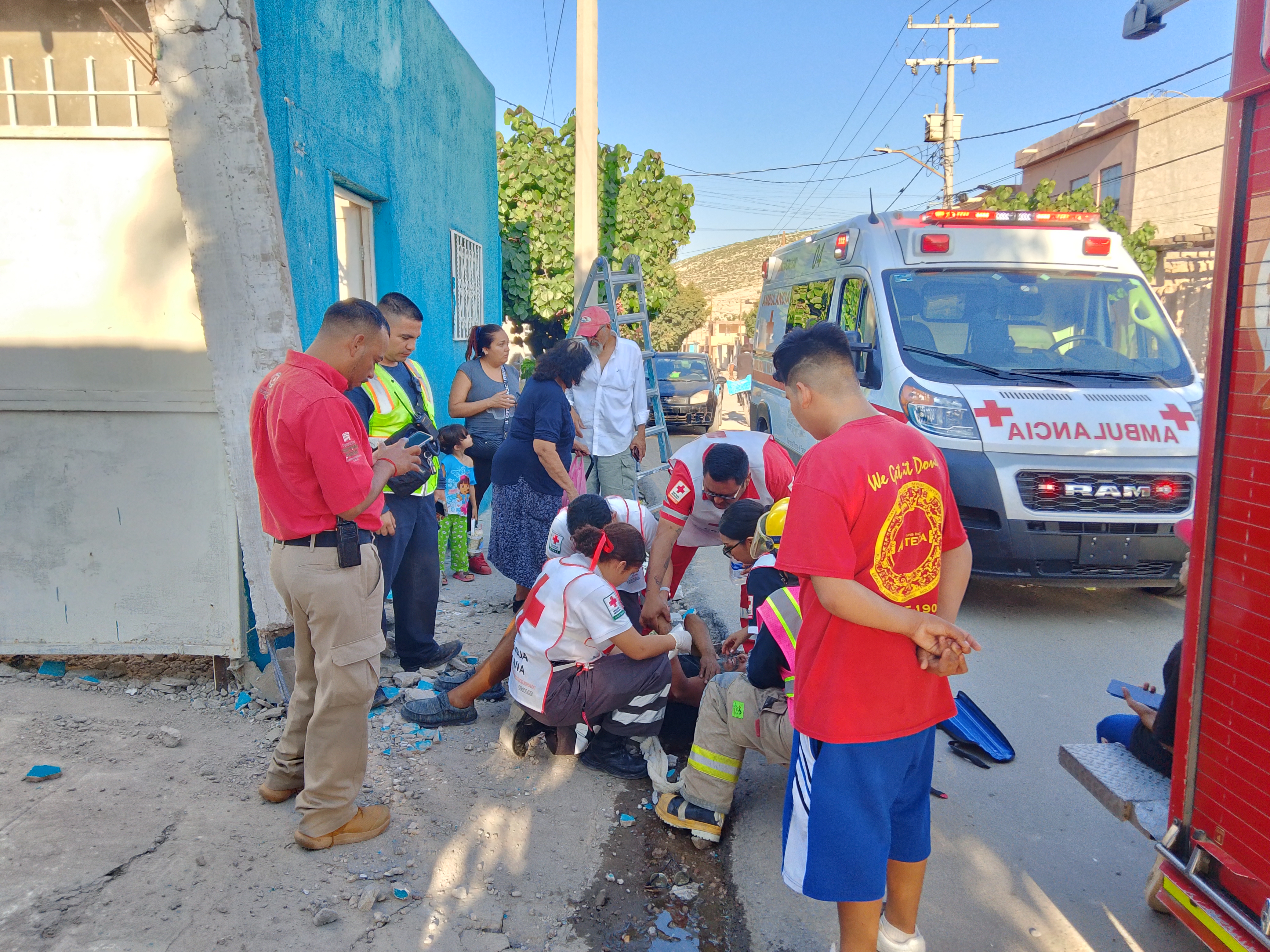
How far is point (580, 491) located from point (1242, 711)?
4.55 m

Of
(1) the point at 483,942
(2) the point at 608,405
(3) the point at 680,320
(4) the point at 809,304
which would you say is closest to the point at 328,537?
(1) the point at 483,942

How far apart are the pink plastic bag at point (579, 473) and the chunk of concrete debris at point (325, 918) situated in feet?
11.1

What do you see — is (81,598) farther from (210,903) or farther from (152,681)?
(210,903)

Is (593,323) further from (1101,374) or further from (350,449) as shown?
(350,449)

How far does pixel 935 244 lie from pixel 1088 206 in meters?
17.4

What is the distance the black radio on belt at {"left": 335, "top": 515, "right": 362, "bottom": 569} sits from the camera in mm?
2805

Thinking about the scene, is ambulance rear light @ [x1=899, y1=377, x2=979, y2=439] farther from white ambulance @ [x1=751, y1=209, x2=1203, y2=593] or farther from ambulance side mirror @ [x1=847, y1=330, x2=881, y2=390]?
ambulance side mirror @ [x1=847, y1=330, x2=881, y2=390]

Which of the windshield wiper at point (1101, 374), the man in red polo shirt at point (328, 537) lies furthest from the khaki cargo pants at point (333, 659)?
the windshield wiper at point (1101, 374)

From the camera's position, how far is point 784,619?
2834 mm

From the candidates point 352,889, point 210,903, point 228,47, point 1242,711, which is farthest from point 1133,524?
point 228,47

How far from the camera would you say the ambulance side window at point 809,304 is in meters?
7.20

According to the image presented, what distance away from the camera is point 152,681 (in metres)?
4.01

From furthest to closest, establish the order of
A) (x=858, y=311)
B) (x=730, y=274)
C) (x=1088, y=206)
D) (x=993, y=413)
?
(x=730, y=274), (x=1088, y=206), (x=858, y=311), (x=993, y=413)

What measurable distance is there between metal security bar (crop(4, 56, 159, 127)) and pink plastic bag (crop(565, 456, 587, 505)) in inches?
120
